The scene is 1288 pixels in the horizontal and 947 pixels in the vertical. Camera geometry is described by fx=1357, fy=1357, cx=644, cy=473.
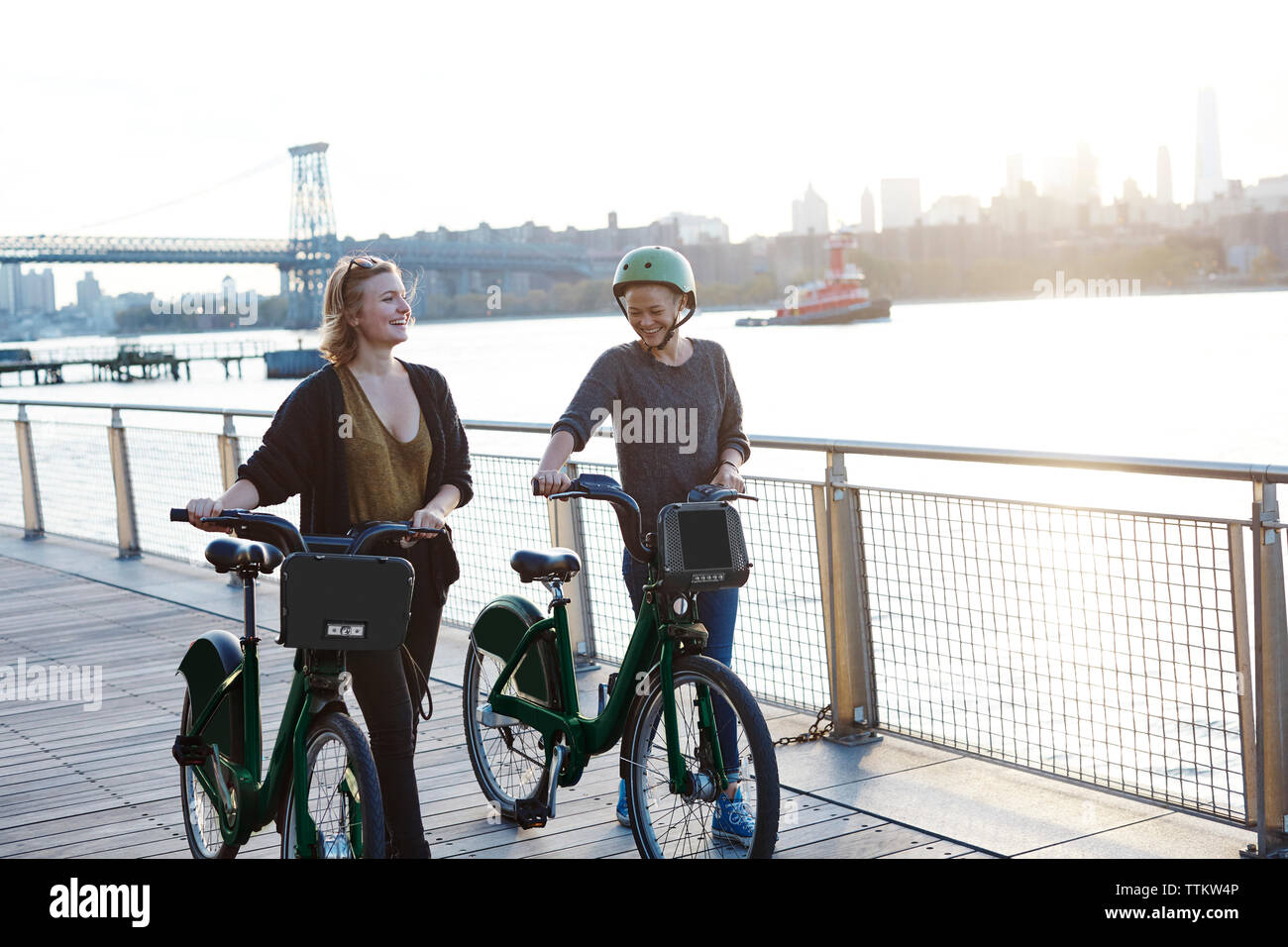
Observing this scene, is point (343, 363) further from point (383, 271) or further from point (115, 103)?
point (115, 103)

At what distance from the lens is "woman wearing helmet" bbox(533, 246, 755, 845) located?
3334 millimetres

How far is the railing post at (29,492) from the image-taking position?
950 cm

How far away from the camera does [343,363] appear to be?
3180mm

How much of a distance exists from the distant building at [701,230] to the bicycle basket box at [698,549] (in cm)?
4729

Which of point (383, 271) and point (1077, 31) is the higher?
point (1077, 31)

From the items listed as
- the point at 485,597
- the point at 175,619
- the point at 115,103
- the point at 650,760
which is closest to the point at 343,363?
the point at 650,760

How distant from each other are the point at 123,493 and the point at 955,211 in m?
70.0

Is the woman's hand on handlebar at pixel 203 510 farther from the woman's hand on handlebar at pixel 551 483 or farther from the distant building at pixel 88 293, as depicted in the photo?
the distant building at pixel 88 293

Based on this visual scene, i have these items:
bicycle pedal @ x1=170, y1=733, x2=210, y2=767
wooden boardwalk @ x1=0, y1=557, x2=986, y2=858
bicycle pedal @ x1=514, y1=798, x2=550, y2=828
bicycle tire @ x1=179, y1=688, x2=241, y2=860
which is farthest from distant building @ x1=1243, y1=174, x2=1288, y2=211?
bicycle pedal @ x1=170, y1=733, x2=210, y2=767

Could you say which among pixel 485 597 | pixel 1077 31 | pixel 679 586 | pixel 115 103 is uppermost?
pixel 1077 31

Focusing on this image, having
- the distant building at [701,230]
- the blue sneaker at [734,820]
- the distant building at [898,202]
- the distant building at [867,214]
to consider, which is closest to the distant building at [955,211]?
the distant building at [898,202]

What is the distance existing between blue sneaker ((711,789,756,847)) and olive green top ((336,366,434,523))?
100 cm

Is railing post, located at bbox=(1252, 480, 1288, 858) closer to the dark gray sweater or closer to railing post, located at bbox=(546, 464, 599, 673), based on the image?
the dark gray sweater
